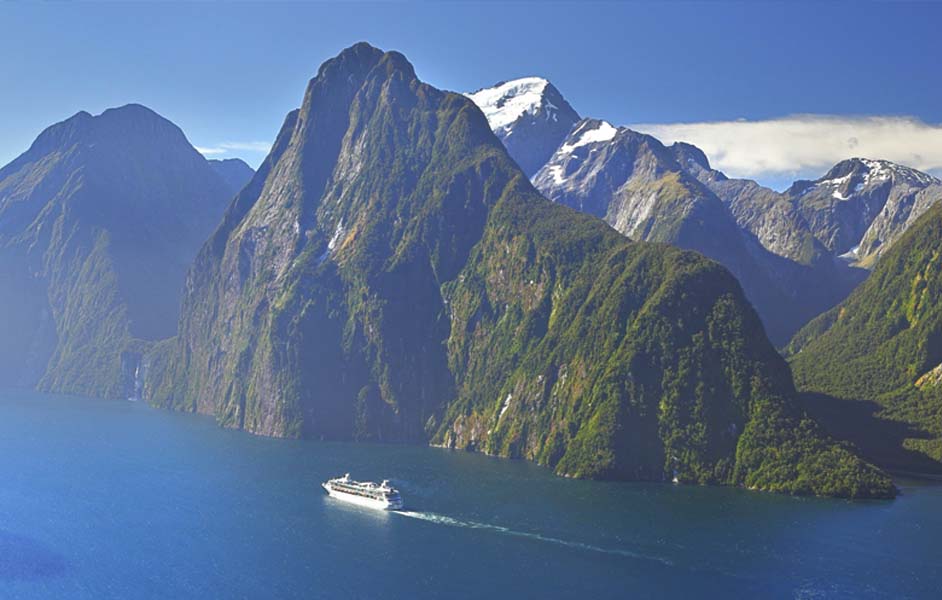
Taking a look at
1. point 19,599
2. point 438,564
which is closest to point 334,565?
point 438,564

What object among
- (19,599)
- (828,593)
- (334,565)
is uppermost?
(828,593)

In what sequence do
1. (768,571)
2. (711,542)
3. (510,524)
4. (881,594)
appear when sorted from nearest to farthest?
1. (881,594)
2. (768,571)
3. (711,542)
4. (510,524)

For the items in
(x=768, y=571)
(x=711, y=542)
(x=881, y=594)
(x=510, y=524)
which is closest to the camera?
(x=881, y=594)

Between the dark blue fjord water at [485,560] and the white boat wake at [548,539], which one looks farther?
the white boat wake at [548,539]

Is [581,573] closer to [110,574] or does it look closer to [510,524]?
[510,524]

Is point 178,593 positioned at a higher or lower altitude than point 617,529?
lower

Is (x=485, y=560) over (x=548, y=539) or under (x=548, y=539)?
under

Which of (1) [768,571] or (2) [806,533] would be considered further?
(2) [806,533]

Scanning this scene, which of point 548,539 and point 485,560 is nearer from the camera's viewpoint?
point 485,560

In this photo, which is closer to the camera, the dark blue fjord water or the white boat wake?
the dark blue fjord water
